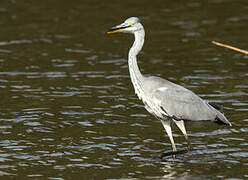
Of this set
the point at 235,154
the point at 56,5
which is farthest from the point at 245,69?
the point at 56,5

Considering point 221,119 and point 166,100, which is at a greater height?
point 166,100

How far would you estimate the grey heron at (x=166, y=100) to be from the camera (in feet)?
36.0

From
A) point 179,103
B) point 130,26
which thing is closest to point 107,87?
point 130,26

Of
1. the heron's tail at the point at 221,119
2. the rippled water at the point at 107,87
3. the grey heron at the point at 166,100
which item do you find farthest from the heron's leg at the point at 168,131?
the heron's tail at the point at 221,119

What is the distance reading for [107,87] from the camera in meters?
15.2

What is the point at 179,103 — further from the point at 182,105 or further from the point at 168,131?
the point at 168,131

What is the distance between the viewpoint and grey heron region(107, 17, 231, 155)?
1097 centimetres

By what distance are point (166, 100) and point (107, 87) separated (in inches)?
174

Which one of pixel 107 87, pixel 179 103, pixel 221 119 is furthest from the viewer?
pixel 107 87

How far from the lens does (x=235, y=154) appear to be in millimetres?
10875

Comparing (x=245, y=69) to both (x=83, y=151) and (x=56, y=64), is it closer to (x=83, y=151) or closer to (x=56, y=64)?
(x=56, y=64)

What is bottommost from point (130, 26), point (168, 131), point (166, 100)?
point (168, 131)

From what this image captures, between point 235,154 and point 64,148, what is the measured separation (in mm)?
3007

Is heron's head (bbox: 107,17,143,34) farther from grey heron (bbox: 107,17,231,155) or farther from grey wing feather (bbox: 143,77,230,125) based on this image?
grey wing feather (bbox: 143,77,230,125)
